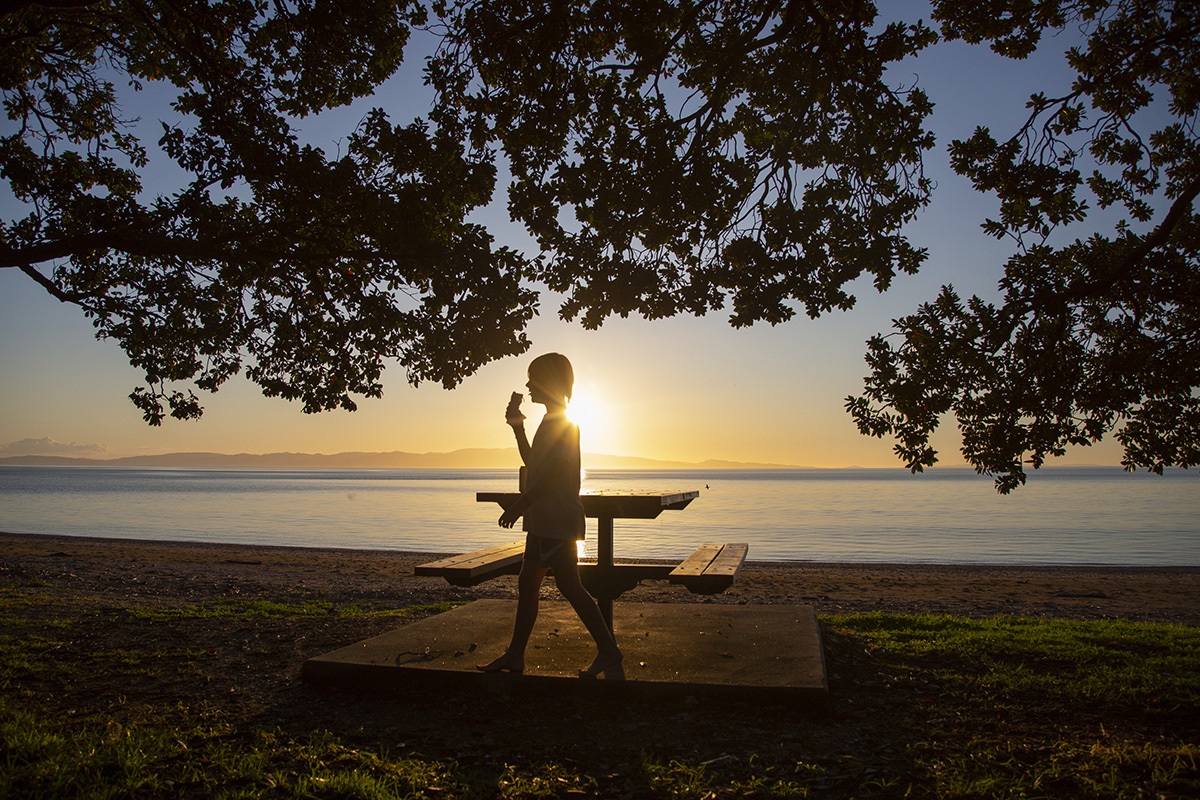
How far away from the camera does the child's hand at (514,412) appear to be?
4.75m

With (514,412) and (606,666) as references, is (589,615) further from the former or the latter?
(514,412)

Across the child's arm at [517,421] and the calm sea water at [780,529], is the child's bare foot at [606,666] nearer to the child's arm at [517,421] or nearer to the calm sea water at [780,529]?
the child's arm at [517,421]

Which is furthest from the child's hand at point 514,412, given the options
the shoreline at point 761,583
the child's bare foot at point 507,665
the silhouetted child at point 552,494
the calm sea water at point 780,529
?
the calm sea water at point 780,529

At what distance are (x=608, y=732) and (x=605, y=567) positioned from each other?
5.56 feet

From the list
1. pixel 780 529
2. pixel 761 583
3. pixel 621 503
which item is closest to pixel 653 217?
pixel 621 503

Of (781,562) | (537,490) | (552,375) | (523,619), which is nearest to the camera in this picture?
(537,490)

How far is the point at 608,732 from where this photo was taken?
173 inches

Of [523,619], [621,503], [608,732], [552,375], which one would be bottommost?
[608,732]

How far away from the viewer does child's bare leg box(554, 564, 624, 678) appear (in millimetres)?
4770

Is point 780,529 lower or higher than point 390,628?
lower

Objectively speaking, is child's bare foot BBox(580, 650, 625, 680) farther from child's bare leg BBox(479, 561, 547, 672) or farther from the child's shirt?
the child's shirt

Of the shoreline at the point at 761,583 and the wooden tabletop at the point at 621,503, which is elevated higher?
the wooden tabletop at the point at 621,503

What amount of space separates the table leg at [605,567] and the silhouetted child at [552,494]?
95 centimetres

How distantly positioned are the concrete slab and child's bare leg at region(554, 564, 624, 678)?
14 cm
